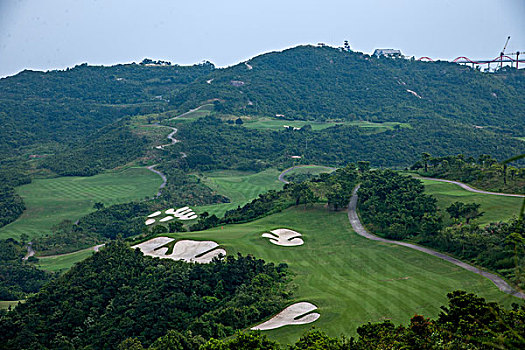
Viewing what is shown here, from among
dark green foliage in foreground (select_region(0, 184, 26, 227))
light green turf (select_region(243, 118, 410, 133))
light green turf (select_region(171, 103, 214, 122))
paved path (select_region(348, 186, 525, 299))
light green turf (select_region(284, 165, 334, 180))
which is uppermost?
light green turf (select_region(171, 103, 214, 122))

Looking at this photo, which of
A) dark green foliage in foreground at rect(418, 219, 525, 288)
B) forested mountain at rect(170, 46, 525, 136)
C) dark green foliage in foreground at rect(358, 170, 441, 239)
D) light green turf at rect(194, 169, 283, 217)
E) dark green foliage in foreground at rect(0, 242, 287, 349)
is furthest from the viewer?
forested mountain at rect(170, 46, 525, 136)

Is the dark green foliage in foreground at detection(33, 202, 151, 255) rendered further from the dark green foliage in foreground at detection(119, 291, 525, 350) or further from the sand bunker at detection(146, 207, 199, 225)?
the dark green foliage in foreground at detection(119, 291, 525, 350)

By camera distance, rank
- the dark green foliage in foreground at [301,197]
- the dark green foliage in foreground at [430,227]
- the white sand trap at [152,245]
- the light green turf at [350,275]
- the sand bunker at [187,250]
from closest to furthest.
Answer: the light green turf at [350,275] < the dark green foliage in foreground at [430,227] < the sand bunker at [187,250] < the white sand trap at [152,245] < the dark green foliage in foreground at [301,197]

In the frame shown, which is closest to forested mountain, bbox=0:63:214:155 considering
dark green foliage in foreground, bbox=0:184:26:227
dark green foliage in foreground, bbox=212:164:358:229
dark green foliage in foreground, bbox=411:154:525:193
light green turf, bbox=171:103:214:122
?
light green turf, bbox=171:103:214:122

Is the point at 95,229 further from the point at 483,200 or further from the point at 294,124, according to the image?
the point at 294,124

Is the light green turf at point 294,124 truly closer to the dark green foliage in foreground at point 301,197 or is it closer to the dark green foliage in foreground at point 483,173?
the dark green foliage in foreground at point 483,173

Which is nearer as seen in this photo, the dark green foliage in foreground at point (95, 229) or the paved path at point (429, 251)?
the paved path at point (429, 251)

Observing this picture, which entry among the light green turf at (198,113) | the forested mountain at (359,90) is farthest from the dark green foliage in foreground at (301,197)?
the light green turf at (198,113)

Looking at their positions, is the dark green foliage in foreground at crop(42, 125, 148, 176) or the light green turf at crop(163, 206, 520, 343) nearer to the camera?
the light green turf at crop(163, 206, 520, 343)

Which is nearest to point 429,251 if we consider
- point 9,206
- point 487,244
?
point 487,244
